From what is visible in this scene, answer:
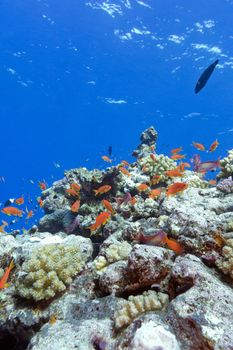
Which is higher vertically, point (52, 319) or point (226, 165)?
point (226, 165)

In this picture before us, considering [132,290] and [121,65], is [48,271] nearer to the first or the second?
[132,290]

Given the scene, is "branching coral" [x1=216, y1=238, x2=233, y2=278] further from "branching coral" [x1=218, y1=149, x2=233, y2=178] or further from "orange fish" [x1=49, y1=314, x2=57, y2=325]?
"branching coral" [x1=218, y1=149, x2=233, y2=178]

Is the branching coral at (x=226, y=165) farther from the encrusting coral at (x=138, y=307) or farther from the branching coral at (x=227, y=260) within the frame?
the encrusting coral at (x=138, y=307)

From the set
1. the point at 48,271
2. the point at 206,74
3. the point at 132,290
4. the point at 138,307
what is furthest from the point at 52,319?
the point at 206,74

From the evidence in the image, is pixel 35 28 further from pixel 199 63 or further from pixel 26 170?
pixel 26 170

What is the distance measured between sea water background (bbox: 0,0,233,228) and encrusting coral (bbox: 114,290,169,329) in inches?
376

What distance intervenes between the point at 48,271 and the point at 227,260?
270 cm

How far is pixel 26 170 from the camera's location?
105938 mm

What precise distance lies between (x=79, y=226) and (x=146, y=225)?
2510mm

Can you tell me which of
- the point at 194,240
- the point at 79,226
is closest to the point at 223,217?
the point at 194,240

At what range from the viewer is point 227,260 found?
160 inches

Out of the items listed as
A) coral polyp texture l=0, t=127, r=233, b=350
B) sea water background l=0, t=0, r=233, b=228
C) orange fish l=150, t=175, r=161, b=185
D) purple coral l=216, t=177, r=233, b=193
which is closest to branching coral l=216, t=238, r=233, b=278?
coral polyp texture l=0, t=127, r=233, b=350

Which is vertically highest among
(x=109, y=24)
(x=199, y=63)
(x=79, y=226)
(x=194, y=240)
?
(x=109, y=24)

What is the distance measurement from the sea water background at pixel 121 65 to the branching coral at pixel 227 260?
8.64 m
